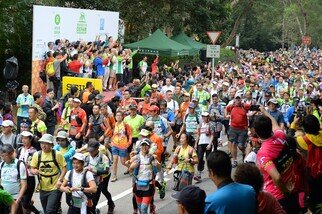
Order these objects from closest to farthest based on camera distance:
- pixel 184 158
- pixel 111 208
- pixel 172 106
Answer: pixel 111 208, pixel 184 158, pixel 172 106

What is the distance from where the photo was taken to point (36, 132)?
43.2 ft

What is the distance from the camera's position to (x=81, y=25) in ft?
83.0

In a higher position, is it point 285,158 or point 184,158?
point 285,158

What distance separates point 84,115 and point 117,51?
11.5m

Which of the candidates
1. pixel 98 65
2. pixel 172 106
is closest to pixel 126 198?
pixel 172 106

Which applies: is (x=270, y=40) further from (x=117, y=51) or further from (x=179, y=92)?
(x=179, y=92)

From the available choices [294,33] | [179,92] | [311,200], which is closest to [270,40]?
[294,33]

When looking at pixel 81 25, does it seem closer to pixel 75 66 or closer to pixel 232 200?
pixel 75 66

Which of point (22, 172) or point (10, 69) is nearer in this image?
point (22, 172)

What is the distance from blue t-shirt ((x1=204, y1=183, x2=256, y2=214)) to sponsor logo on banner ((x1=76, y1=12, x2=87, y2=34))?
2019 cm

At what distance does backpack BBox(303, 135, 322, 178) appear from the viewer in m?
8.59

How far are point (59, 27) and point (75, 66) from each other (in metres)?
1.62

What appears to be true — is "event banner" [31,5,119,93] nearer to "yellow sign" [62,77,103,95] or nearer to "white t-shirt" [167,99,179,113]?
"yellow sign" [62,77,103,95]

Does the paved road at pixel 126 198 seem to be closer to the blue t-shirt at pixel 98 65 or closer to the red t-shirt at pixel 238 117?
the red t-shirt at pixel 238 117
